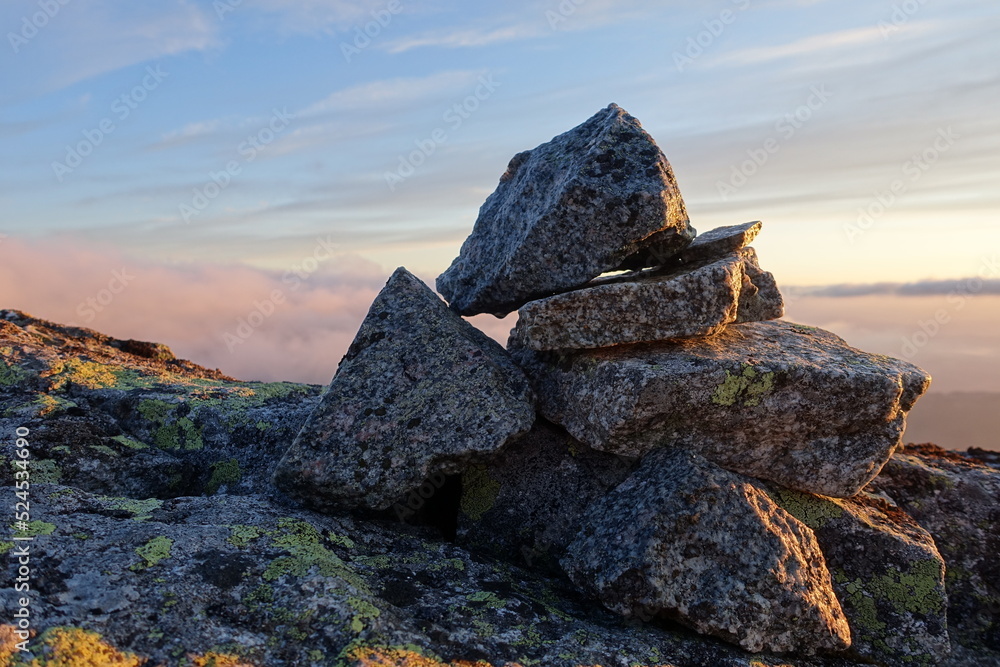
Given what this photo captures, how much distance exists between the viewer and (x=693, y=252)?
1054cm

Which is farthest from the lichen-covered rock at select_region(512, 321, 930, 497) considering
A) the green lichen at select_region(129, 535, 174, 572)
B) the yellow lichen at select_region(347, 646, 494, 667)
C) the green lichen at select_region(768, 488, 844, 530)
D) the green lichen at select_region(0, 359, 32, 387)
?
the green lichen at select_region(0, 359, 32, 387)

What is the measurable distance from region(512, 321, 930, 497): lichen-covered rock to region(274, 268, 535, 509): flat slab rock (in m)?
0.91

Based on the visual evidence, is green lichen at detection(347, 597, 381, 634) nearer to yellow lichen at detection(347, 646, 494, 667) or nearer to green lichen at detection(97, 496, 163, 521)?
yellow lichen at detection(347, 646, 494, 667)

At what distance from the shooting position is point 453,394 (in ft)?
30.7

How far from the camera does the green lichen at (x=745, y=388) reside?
29.2ft

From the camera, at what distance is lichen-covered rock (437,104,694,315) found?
9430 millimetres

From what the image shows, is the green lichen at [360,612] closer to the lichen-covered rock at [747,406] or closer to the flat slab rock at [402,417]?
the flat slab rock at [402,417]

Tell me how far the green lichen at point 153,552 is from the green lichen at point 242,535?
589 millimetres

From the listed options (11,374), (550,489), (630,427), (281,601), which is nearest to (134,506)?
(281,601)

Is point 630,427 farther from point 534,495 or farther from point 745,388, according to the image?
point 534,495

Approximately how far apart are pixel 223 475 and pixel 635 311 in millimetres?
6123

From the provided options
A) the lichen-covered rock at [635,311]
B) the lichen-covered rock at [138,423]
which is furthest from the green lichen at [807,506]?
the lichen-covered rock at [138,423]

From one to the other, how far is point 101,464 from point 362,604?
5281 mm

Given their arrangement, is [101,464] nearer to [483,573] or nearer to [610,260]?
[483,573]
